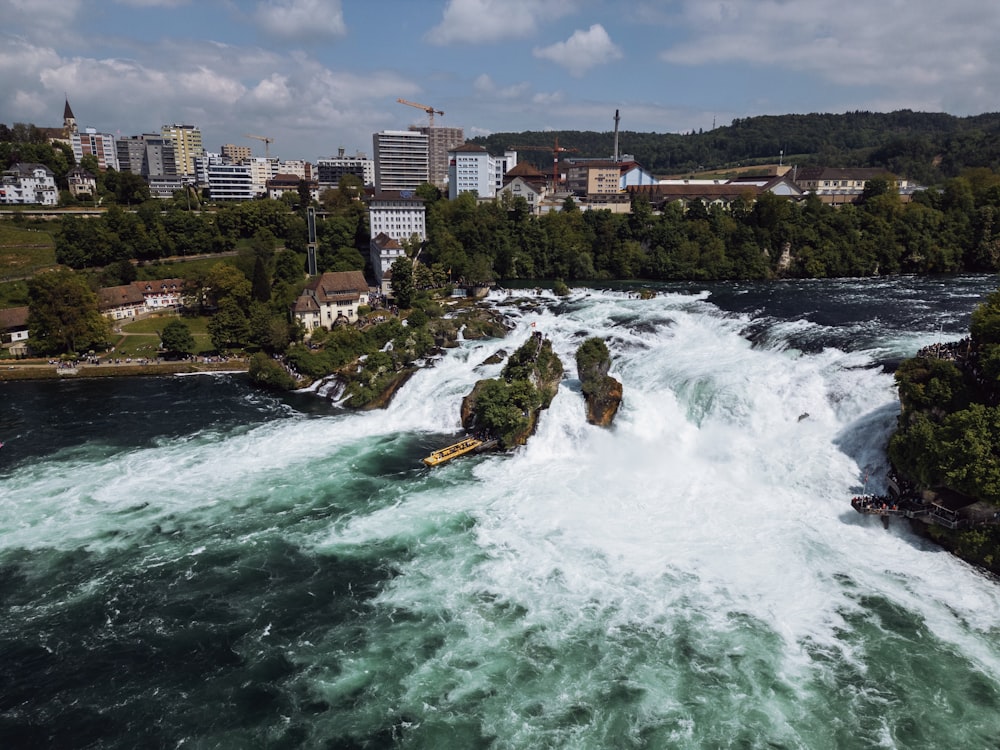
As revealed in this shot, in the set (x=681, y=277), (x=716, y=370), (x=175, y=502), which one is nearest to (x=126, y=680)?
(x=175, y=502)

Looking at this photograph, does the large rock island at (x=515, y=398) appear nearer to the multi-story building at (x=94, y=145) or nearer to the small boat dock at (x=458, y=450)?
the small boat dock at (x=458, y=450)

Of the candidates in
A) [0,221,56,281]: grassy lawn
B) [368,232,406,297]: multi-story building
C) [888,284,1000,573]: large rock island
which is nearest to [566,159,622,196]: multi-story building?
[368,232,406,297]: multi-story building

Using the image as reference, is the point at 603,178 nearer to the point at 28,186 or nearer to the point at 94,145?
the point at 28,186

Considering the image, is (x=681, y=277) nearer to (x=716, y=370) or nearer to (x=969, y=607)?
(x=716, y=370)

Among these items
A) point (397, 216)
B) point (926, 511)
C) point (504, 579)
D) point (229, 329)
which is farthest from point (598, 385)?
point (397, 216)

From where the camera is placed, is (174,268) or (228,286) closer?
(228,286)

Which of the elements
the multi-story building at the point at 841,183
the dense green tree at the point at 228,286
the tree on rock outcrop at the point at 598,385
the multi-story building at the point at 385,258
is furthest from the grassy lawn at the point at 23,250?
the multi-story building at the point at 841,183
